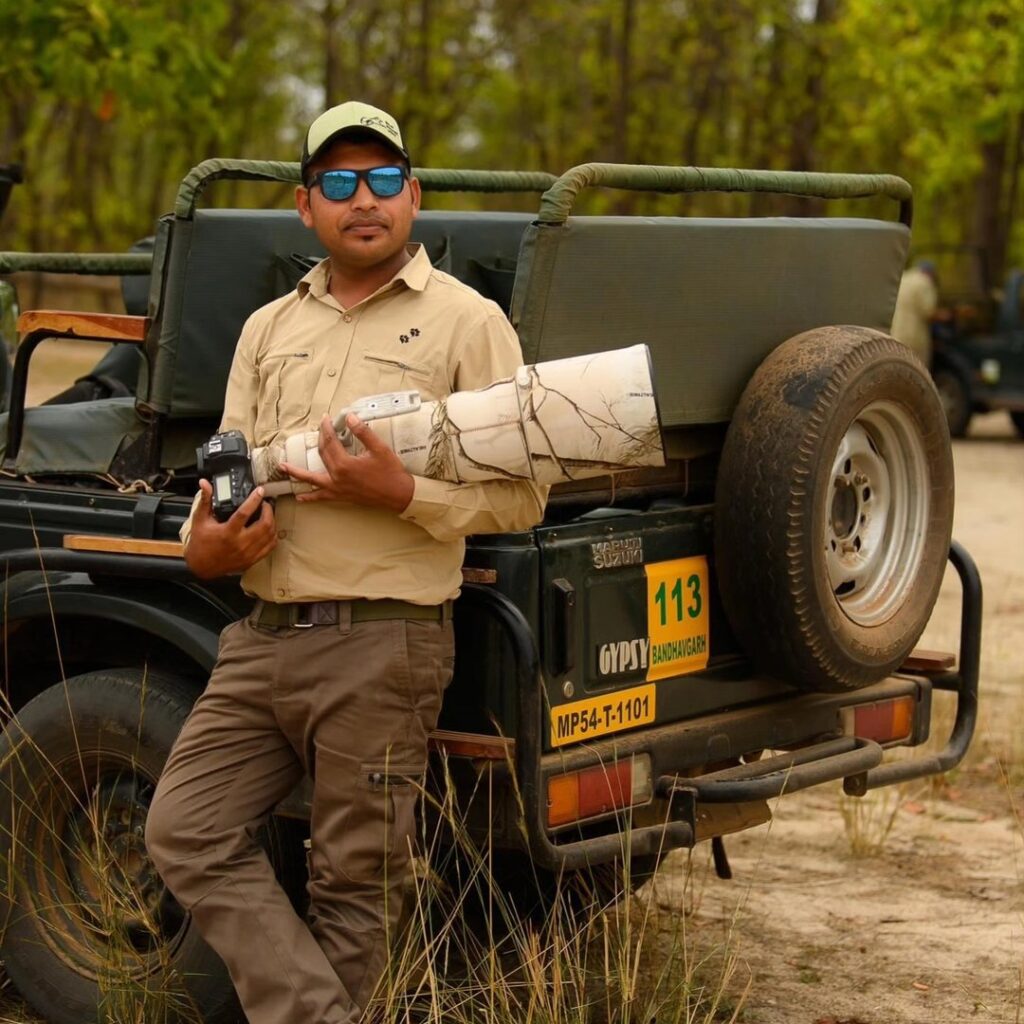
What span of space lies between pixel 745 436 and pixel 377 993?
52.8 inches

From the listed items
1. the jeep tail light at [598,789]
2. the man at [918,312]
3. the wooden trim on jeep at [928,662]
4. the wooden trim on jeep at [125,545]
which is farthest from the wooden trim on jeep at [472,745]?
the man at [918,312]

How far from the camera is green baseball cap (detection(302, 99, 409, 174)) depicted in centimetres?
343

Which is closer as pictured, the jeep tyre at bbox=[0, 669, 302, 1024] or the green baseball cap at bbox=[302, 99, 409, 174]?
the green baseball cap at bbox=[302, 99, 409, 174]

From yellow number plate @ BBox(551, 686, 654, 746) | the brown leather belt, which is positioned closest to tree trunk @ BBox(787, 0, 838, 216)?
yellow number plate @ BBox(551, 686, 654, 746)

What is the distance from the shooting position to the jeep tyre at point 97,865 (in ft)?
12.5

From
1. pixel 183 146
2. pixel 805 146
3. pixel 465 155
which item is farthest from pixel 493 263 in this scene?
pixel 465 155

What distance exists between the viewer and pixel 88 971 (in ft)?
13.1

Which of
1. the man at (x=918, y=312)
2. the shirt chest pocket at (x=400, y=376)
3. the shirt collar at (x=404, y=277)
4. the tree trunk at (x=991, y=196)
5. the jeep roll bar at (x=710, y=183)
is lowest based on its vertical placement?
the man at (x=918, y=312)

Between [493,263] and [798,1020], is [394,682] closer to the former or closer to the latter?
[798,1020]

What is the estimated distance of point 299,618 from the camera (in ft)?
11.4

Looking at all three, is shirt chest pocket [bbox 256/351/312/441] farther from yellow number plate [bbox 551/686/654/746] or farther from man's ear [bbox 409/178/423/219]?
yellow number plate [bbox 551/686/654/746]

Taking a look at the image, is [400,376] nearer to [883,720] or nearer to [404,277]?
[404,277]

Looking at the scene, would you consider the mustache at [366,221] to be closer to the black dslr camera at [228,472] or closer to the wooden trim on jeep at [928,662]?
the black dslr camera at [228,472]

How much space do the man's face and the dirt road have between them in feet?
4.84
